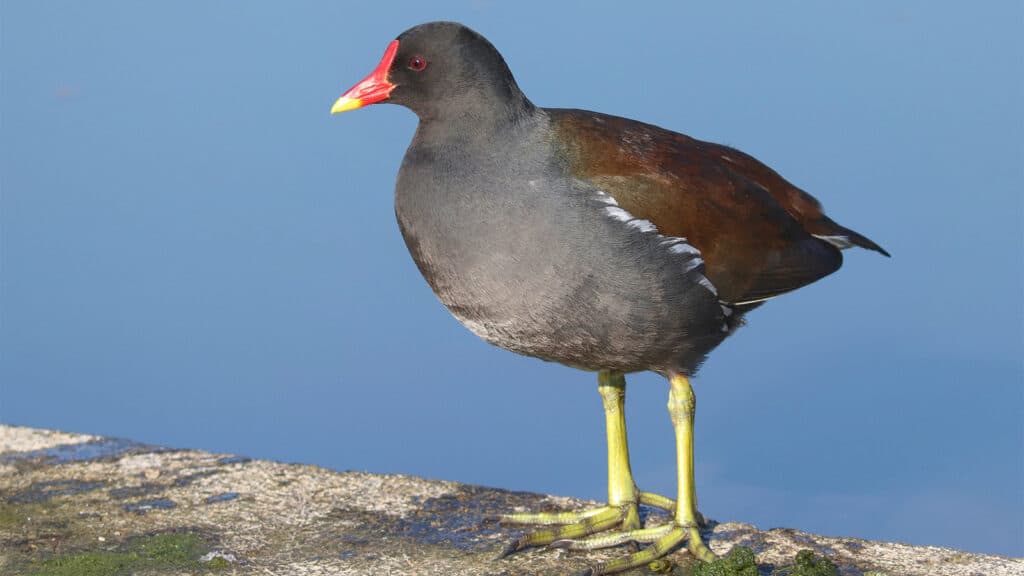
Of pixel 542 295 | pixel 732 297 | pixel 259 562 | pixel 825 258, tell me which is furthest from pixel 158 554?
pixel 825 258

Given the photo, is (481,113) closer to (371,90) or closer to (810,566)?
(371,90)

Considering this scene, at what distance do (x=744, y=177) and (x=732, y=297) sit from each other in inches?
20.1

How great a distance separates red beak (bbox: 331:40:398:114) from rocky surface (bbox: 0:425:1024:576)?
1679mm

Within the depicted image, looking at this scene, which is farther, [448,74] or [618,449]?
[618,449]

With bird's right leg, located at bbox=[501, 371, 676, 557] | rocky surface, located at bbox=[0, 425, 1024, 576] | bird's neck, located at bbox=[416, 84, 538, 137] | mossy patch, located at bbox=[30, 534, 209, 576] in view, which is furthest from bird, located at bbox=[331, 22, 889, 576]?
mossy patch, located at bbox=[30, 534, 209, 576]

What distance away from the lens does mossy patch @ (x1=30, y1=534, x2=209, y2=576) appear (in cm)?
475

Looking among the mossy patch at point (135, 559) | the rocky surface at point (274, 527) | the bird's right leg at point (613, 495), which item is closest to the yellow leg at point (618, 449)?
the bird's right leg at point (613, 495)

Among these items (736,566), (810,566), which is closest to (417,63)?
(736,566)

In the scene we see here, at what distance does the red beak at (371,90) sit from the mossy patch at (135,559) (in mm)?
1764

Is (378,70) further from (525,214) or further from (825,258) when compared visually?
(825,258)

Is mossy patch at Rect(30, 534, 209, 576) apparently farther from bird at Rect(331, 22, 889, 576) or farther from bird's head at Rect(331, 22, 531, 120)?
bird's head at Rect(331, 22, 531, 120)

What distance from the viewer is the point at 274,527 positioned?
515cm

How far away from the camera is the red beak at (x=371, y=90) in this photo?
4645mm

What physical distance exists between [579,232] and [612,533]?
1.36 metres
